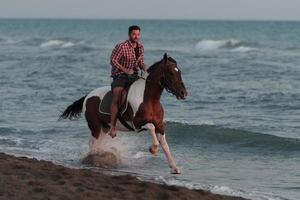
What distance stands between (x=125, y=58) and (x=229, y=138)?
5.23 m

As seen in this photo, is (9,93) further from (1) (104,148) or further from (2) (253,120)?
(1) (104,148)

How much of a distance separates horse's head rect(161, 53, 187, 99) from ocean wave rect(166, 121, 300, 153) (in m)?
4.74

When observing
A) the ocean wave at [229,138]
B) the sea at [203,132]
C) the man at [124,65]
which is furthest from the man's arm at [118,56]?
the ocean wave at [229,138]

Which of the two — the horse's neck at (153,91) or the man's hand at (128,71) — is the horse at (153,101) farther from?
the man's hand at (128,71)

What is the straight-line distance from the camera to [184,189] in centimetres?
911

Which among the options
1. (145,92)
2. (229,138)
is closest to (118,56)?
(145,92)

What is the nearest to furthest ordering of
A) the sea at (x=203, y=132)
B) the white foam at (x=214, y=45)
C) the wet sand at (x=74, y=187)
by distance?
1. the wet sand at (x=74, y=187)
2. the sea at (x=203, y=132)
3. the white foam at (x=214, y=45)

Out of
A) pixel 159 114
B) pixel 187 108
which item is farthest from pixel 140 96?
pixel 187 108

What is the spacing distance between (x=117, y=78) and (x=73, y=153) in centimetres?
289

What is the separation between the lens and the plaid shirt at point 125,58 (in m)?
10.8

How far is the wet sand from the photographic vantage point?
8.23 m

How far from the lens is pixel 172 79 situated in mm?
9922

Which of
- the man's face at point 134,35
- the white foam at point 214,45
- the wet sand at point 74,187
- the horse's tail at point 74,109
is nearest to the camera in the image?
the wet sand at point 74,187

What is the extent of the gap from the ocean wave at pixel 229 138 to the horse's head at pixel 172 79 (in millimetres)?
4737
